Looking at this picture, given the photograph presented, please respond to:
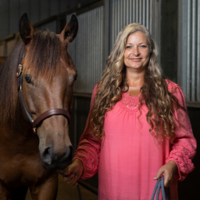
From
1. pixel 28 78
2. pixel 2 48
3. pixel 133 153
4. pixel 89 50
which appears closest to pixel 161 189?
pixel 133 153

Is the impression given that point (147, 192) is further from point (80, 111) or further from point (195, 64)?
point (80, 111)

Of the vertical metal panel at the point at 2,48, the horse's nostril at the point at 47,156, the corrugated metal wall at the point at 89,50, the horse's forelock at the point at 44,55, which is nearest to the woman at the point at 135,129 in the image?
the horse's nostril at the point at 47,156

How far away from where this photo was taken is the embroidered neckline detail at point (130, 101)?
1.32 metres

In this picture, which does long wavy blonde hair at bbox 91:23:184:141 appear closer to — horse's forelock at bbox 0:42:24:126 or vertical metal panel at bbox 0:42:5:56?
horse's forelock at bbox 0:42:24:126

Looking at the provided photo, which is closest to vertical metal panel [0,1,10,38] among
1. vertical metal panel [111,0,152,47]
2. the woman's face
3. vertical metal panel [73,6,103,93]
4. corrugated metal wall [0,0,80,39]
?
corrugated metal wall [0,0,80,39]

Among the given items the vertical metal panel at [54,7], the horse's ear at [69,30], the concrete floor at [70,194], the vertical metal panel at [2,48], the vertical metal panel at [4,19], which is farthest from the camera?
the vertical metal panel at [54,7]

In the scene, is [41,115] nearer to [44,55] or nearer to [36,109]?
[36,109]

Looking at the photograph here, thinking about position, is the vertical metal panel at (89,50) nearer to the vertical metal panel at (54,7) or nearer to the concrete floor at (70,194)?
the concrete floor at (70,194)

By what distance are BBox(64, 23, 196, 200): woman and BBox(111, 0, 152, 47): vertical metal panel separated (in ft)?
3.56

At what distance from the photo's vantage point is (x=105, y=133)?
137 centimetres

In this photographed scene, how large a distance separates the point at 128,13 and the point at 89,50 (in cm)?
80

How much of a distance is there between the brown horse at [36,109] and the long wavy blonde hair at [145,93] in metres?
0.27

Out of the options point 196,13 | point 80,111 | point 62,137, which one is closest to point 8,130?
point 62,137

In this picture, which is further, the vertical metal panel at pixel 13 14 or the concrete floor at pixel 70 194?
the vertical metal panel at pixel 13 14
